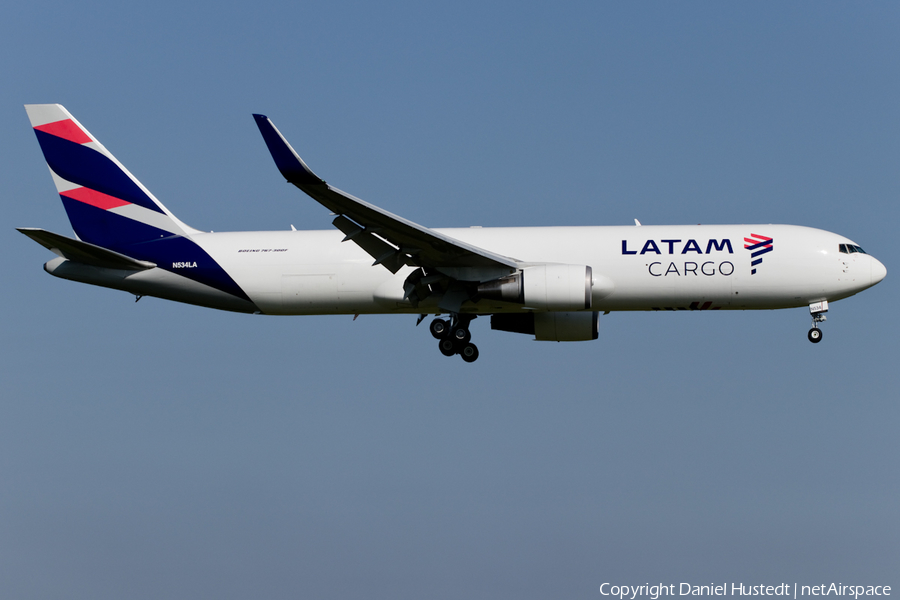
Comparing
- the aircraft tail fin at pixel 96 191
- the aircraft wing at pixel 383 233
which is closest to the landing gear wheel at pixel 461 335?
the aircraft wing at pixel 383 233

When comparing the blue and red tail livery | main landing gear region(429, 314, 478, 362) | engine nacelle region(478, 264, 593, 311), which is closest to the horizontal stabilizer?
the blue and red tail livery

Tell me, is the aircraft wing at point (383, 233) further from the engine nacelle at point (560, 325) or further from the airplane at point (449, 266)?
the engine nacelle at point (560, 325)

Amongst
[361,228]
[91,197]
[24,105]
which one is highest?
[24,105]

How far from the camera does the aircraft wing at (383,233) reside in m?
23.3

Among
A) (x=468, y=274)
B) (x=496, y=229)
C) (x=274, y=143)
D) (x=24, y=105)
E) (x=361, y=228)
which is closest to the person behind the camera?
(x=274, y=143)

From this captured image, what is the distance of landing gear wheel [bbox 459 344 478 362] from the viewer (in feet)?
104

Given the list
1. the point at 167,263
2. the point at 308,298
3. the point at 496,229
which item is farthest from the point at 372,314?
the point at 167,263

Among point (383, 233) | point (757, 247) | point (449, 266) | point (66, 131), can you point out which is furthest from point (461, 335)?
point (66, 131)

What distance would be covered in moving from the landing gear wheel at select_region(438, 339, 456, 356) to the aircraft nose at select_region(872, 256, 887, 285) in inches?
512

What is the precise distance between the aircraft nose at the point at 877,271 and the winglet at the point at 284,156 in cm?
1729

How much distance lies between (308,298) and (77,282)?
7.51 metres

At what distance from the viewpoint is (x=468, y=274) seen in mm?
29641

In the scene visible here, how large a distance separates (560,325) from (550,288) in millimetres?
3989

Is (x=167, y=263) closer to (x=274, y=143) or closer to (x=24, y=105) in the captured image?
(x=24, y=105)
